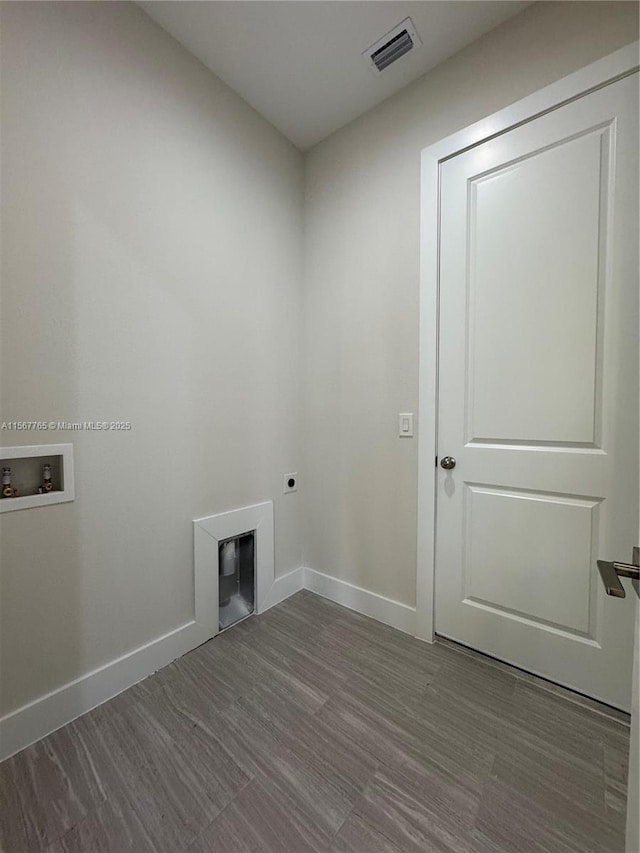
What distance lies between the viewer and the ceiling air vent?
5.04 feet

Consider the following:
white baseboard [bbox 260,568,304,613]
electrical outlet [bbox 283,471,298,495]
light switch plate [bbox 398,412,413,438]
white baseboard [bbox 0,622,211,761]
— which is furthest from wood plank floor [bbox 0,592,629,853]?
light switch plate [bbox 398,412,413,438]

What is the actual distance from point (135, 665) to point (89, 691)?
18cm

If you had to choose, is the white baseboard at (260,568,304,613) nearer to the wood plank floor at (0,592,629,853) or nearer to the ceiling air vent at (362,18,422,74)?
the wood plank floor at (0,592,629,853)

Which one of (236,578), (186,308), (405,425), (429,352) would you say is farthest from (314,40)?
(236,578)

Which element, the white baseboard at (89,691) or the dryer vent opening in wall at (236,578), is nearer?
the white baseboard at (89,691)

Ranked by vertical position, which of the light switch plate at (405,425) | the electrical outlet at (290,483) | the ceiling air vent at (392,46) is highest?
the ceiling air vent at (392,46)

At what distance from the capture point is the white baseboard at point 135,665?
1.23 metres

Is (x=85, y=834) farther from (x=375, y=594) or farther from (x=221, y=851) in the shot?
(x=375, y=594)

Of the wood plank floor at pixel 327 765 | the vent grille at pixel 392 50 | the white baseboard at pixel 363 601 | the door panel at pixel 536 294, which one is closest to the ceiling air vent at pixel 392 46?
the vent grille at pixel 392 50

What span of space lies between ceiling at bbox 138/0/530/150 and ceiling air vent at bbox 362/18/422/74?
0.07 ft

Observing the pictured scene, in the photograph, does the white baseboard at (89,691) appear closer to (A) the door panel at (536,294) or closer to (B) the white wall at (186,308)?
(B) the white wall at (186,308)

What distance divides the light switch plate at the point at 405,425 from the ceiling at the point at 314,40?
168 cm

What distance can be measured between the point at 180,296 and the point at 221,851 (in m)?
1.94

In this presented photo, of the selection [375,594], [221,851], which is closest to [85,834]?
[221,851]
